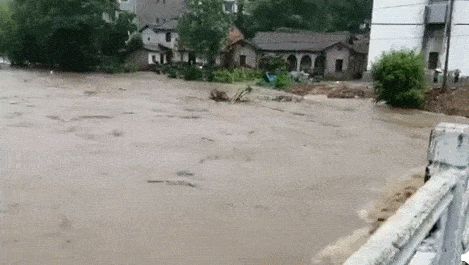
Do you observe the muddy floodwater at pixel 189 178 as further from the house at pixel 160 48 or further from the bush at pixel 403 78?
the house at pixel 160 48

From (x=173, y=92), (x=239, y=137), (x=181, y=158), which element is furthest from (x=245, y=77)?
(x=181, y=158)

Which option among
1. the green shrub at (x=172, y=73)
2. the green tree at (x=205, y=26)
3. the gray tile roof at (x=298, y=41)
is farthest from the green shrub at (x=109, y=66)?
the gray tile roof at (x=298, y=41)

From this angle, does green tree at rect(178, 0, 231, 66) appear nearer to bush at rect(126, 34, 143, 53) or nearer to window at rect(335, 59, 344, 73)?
bush at rect(126, 34, 143, 53)

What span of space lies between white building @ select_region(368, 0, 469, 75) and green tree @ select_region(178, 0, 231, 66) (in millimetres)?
11228

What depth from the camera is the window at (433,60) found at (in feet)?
89.4

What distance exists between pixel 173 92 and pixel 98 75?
474 inches

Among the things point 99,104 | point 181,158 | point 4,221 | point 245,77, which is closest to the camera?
point 4,221

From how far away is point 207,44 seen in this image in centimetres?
3750

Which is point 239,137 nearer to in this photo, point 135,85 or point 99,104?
point 99,104

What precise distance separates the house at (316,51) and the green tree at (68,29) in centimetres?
1024

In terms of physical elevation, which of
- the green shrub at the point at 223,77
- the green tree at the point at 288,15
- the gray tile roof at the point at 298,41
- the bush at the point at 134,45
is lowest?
the green shrub at the point at 223,77

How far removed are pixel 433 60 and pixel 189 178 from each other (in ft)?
67.7

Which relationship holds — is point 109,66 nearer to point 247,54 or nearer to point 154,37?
point 154,37

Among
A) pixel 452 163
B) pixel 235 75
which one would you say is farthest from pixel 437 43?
pixel 452 163
